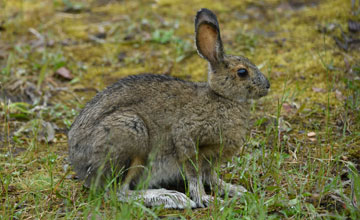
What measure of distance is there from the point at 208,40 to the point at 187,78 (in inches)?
97.9

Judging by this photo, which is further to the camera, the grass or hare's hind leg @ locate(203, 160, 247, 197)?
hare's hind leg @ locate(203, 160, 247, 197)

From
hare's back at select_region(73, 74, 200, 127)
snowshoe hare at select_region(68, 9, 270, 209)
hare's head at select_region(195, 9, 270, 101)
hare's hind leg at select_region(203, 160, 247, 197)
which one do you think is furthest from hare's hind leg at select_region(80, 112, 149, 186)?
hare's head at select_region(195, 9, 270, 101)

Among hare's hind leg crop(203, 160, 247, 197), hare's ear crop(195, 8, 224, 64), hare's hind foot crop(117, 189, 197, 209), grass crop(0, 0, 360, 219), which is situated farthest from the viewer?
hare's ear crop(195, 8, 224, 64)

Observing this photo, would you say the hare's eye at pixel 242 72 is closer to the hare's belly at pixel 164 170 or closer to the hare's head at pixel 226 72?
the hare's head at pixel 226 72

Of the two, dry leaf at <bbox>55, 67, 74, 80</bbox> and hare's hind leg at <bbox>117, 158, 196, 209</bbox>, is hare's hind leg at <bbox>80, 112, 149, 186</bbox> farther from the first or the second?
dry leaf at <bbox>55, 67, 74, 80</bbox>

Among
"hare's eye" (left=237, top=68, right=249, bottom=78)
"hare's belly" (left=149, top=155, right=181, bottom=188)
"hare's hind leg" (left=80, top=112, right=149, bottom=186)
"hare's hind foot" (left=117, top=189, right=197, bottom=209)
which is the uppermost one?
"hare's eye" (left=237, top=68, right=249, bottom=78)

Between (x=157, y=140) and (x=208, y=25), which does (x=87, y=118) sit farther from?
(x=208, y=25)

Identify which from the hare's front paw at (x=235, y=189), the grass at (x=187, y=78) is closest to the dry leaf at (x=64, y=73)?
the grass at (x=187, y=78)

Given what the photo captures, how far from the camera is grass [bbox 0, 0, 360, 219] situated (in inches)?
175

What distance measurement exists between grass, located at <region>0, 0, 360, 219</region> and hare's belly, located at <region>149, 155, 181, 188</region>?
0.54m

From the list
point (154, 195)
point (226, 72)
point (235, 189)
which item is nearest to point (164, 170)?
point (154, 195)

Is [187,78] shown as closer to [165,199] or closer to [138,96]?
[138,96]

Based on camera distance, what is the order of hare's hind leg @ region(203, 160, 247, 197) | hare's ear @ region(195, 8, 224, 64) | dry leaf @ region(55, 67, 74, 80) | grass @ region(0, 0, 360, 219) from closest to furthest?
1. grass @ region(0, 0, 360, 219)
2. hare's hind leg @ region(203, 160, 247, 197)
3. hare's ear @ region(195, 8, 224, 64)
4. dry leaf @ region(55, 67, 74, 80)

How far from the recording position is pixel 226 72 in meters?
5.28
